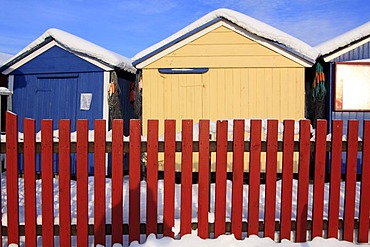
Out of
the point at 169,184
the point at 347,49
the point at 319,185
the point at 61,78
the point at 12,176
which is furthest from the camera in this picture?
the point at 61,78

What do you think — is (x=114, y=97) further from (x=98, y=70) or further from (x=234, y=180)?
(x=234, y=180)

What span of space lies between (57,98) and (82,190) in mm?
5799

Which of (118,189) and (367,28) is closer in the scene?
(118,189)

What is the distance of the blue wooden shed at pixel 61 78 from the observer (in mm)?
8172

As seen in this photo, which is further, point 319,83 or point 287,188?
point 319,83

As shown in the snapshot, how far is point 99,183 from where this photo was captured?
10.7 feet

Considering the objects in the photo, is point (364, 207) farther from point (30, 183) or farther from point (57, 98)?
point (57, 98)

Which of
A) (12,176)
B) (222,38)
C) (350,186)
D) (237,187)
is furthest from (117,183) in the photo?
(222,38)

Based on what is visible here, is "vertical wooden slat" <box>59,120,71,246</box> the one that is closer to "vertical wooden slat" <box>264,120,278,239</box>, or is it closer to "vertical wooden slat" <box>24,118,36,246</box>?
"vertical wooden slat" <box>24,118,36,246</box>

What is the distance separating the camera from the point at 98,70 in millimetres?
8172

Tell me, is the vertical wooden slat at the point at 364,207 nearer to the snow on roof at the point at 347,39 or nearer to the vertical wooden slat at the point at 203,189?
the vertical wooden slat at the point at 203,189

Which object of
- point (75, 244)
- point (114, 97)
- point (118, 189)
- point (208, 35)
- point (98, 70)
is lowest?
point (75, 244)

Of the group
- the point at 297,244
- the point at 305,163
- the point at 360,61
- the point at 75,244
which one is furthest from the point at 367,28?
the point at 75,244

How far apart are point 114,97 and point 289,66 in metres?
4.01
